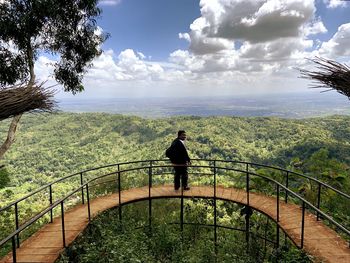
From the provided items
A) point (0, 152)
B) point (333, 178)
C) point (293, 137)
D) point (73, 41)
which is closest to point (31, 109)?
point (0, 152)

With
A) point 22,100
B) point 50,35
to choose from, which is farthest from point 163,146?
point 22,100

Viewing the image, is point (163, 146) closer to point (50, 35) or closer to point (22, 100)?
point (50, 35)

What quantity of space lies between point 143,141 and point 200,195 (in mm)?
95504

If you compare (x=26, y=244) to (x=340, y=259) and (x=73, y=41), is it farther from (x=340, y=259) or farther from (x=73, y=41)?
(x=73, y=41)

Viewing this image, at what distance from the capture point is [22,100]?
7.04 meters

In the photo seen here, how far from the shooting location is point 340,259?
6059 millimetres

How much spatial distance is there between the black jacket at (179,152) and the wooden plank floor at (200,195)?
110 cm

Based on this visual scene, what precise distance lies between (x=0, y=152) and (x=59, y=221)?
2.94 m

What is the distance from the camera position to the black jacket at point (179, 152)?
33.0 ft

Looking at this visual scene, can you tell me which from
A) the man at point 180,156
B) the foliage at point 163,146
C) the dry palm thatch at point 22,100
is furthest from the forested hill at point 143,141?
the dry palm thatch at point 22,100

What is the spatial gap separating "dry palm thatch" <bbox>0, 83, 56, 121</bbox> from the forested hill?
37498 millimetres

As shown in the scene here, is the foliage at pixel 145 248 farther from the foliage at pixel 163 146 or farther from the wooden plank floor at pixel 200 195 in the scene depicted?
the wooden plank floor at pixel 200 195

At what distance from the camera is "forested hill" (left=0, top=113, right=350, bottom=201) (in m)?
62.6

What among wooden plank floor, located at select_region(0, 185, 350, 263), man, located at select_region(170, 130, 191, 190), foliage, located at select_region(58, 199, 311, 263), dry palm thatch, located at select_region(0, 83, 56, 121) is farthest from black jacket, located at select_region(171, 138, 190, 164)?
dry palm thatch, located at select_region(0, 83, 56, 121)
